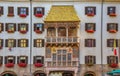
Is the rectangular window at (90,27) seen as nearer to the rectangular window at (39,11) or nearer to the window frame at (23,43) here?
the rectangular window at (39,11)

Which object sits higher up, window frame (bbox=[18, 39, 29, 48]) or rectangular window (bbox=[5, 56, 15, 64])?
window frame (bbox=[18, 39, 29, 48])

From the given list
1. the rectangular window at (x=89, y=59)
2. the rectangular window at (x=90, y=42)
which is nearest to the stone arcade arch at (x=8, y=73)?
the rectangular window at (x=89, y=59)

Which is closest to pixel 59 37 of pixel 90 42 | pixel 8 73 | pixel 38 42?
pixel 38 42

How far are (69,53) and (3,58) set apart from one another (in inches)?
350

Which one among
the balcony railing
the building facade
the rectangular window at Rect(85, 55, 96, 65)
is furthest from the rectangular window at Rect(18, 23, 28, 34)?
the rectangular window at Rect(85, 55, 96, 65)

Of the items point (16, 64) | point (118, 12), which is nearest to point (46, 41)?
point (16, 64)

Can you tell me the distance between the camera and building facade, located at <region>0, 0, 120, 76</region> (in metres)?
54.2

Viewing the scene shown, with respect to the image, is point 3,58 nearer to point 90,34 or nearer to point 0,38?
point 0,38

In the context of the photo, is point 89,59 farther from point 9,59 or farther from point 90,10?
point 9,59

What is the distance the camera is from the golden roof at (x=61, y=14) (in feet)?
177

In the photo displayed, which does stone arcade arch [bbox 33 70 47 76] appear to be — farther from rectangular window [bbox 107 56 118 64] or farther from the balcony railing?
rectangular window [bbox 107 56 118 64]

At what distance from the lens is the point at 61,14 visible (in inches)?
2151

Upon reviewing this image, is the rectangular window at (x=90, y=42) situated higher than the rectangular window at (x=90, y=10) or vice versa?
the rectangular window at (x=90, y=10)

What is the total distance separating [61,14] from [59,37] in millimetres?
3180
